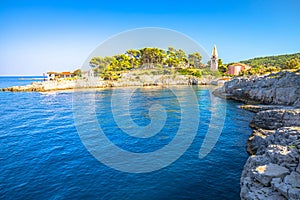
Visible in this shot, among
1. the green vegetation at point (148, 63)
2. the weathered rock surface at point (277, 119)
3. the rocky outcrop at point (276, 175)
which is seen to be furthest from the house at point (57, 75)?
the rocky outcrop at point (276, 175)

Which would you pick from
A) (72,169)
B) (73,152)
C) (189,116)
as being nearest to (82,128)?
(73,152)

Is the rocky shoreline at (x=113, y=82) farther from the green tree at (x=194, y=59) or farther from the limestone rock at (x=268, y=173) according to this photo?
the limestone rock at (x=268, y=173)

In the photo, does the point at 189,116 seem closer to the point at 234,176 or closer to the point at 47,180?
the point at 234,176

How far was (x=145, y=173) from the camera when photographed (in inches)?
518

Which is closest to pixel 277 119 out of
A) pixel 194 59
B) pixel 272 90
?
pixel 272 90

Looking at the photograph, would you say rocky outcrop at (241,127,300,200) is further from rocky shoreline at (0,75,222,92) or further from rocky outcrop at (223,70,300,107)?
rocky shoreline at (0,75,222,92)

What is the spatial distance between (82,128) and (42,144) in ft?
17.8

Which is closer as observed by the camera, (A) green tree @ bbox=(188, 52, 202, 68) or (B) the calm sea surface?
(B) the calm sea surface

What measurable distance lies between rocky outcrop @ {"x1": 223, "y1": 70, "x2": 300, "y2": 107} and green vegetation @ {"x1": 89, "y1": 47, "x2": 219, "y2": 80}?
5841 cm

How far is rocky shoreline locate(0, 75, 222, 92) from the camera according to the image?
7262 cm

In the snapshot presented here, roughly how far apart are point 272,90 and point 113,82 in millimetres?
66501

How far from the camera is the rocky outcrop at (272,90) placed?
Result: 31.9 meters

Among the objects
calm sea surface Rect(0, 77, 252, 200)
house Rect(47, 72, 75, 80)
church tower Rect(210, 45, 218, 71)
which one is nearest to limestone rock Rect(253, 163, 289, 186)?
calm sea surface Rect(0, 77, 252, 200)

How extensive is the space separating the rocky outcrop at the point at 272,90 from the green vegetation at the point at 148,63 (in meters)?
58.4
